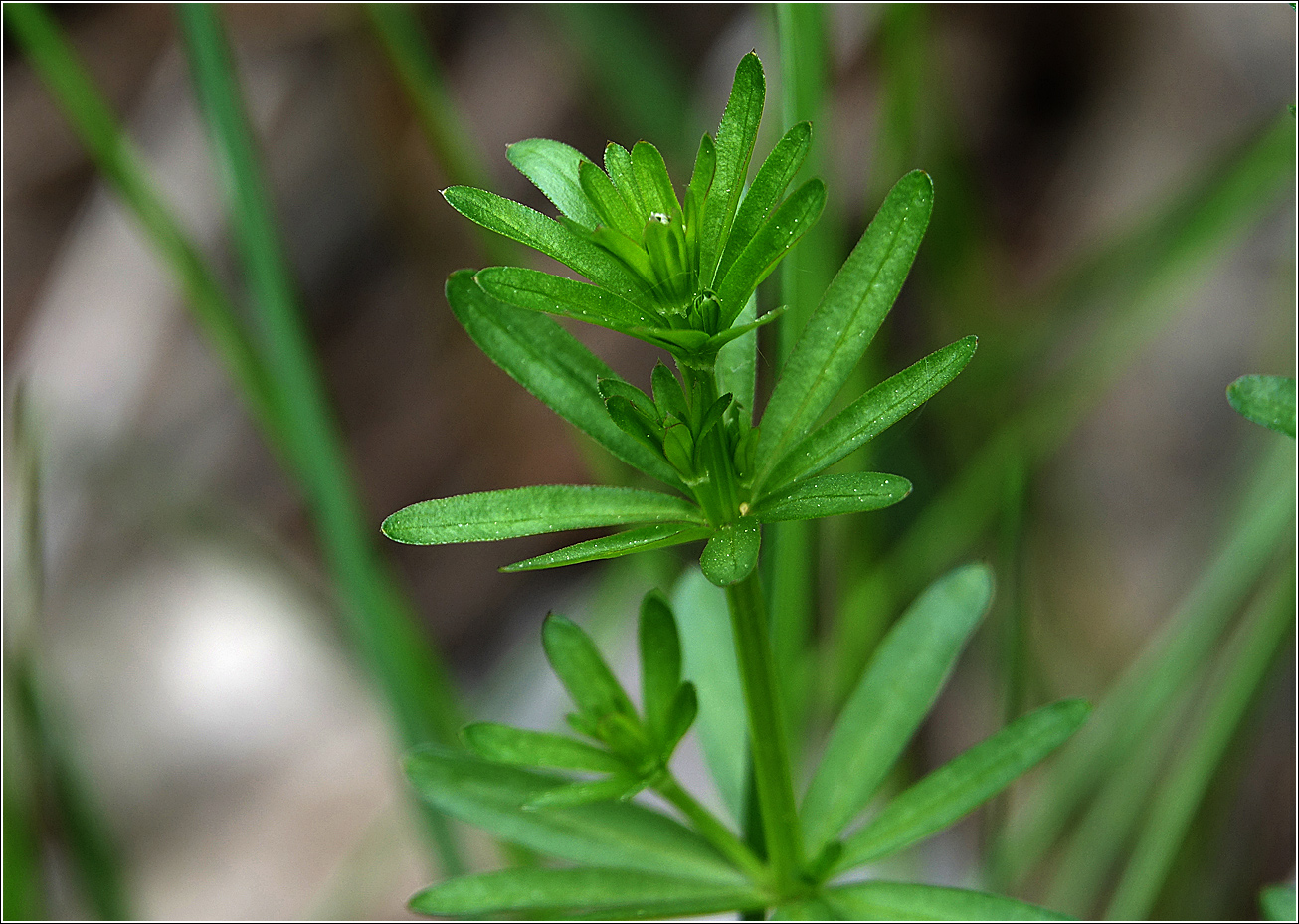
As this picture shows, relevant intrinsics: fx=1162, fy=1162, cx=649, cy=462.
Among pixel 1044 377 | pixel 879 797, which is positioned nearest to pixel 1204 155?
pixel 1044 377

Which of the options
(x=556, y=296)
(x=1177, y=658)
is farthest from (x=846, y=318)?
(x=1177, y=658)

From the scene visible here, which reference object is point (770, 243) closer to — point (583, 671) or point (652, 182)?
point (652, 182)

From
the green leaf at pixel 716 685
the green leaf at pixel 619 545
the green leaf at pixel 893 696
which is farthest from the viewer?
the green leaf at pixel 716 685

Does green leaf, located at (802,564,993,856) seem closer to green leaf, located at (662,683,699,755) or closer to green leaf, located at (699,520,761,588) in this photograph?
green leaf, located at (662,683,699,755)

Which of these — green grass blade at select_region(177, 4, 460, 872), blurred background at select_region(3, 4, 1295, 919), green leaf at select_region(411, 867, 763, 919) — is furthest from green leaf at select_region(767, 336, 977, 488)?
blurred background at select_region(3, 4, 1295, 919)

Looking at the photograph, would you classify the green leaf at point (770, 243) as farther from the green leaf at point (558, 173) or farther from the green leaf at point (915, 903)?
the green leaf at point (915, 903)

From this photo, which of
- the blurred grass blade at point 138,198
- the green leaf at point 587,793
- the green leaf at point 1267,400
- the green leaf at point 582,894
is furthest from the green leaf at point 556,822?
the blurred grass blade at point 138,198
